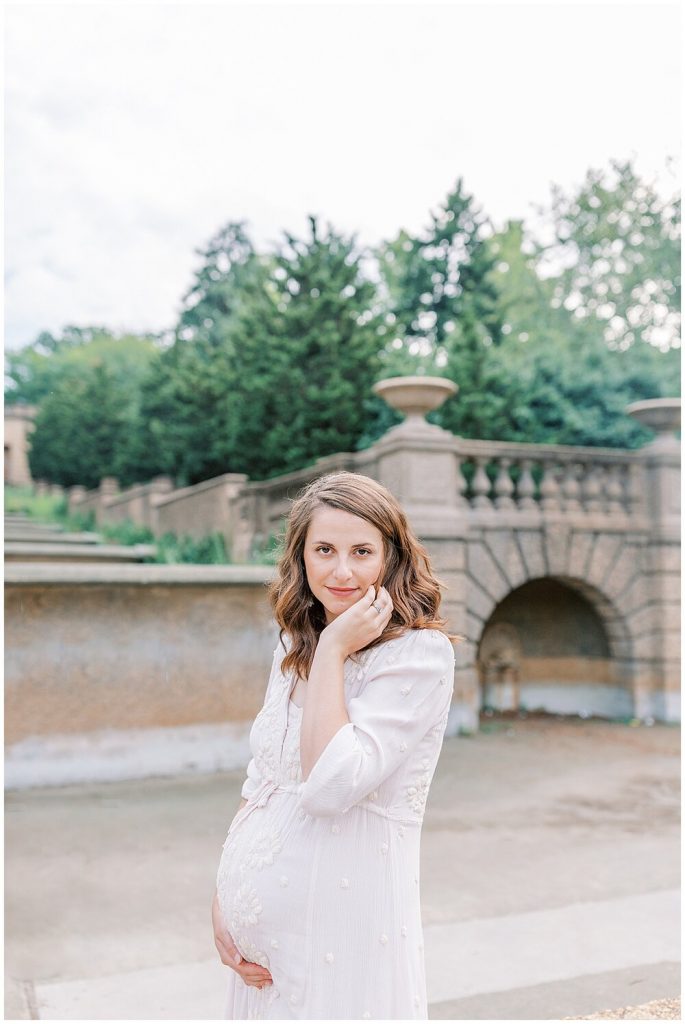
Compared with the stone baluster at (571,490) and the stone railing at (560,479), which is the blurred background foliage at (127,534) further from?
the stone baluster at (571,490)

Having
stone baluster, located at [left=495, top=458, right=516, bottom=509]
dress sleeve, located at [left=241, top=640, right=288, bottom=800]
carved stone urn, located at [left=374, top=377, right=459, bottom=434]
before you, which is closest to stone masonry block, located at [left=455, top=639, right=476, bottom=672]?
stone baluster, located at [left=495, top=458, right=516, bottom=509]

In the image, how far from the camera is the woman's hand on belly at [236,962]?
5.96 ft

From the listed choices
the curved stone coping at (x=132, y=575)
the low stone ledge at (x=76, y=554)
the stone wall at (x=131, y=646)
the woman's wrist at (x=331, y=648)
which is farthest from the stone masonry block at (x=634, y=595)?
the woman's wrist at (x=331, y=648)

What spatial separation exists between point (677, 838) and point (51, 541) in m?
13.6

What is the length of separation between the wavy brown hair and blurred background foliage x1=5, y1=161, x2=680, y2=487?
11.9 meters

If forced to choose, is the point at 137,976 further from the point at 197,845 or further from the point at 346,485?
the point at 346,485

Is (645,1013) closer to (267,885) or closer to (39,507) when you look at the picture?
(267,885)

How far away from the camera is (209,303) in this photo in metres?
35.9

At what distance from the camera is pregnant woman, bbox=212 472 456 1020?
1.67 metres

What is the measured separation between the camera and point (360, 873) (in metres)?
1.73

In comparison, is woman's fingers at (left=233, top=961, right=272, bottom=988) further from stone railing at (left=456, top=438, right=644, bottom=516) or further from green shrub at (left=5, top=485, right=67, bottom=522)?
green shrub at (left=5, top=485, right=67, bottom=522)

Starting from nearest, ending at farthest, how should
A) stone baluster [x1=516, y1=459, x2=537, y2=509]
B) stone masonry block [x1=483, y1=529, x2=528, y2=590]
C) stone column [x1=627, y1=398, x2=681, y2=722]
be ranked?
stone masonry block [x1=483, y1=529, x2=528, y2=590]
stone baluster [x1=516, y1=459, x2=537, y2=509]
stone column [x1=627, y1=398, x2=681, y2=722]

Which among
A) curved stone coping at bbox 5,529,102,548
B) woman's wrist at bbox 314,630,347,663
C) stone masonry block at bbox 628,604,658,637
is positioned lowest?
stone masonry block at bbox 628,604,658,637

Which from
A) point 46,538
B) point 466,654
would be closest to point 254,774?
point 466,654
